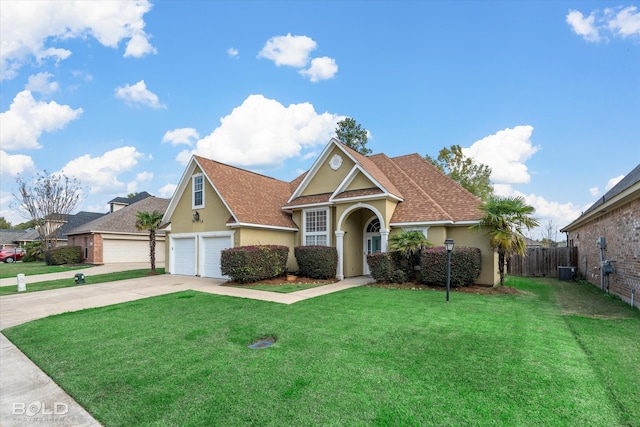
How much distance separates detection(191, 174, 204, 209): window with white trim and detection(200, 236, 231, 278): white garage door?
6.35 feet

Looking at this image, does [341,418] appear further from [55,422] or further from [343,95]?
[343,95]

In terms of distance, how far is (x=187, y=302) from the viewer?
388 inches

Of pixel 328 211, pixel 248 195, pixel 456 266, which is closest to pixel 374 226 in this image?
pixel 328 211

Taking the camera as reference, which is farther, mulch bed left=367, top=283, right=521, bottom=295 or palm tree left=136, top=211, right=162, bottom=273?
palm tree left=136, top=211, right=162, bottom=273

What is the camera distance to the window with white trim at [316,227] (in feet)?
54.2

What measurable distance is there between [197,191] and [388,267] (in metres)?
11.1

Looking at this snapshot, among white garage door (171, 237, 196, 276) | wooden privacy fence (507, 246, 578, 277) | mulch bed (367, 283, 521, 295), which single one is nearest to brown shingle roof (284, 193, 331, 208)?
mulch bed (367, 283, 521, 295)

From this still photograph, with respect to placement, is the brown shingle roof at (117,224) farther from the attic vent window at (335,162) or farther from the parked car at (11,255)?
the attic vent window at (335,162)

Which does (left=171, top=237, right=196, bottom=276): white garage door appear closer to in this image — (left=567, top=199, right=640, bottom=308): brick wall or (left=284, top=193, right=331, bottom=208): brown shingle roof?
(left=284, top=193, right=331, bottom=208): brown shingle roof

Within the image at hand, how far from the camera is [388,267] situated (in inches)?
513

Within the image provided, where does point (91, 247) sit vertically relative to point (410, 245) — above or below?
below

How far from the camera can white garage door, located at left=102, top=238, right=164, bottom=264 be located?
2700cm

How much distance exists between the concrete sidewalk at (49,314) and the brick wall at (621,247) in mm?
8752

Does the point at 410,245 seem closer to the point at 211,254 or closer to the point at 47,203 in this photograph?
the point at 211,254
